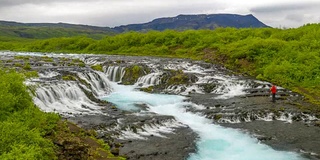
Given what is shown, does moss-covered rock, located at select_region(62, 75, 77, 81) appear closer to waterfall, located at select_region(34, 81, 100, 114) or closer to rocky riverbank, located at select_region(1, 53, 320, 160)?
rocky riverbank, located at select_region(1, 53, 320, 160)

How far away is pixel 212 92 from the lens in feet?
103

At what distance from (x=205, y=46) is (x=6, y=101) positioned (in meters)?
46.4

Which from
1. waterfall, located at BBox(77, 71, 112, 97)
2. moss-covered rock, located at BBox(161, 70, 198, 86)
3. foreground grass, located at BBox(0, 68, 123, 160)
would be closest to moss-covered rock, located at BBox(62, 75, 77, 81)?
waterfall, located at BBox(77, 71, 112, 97)

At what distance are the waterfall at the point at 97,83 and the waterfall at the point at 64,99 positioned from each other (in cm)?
368

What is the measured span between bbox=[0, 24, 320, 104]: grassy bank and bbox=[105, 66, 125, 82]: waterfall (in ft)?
46.6

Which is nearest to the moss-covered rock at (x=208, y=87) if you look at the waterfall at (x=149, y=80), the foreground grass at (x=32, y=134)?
the waterfall at (x=149, y=80)

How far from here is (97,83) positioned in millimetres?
34219

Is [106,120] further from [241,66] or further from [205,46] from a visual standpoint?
[205,46]

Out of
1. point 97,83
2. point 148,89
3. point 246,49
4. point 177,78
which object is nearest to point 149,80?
point 148,89

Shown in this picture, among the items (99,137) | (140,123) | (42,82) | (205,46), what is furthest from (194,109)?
(205,46)

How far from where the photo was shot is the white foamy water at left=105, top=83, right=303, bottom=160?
16.4 metres

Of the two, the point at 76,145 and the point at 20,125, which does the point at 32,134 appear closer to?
the point at 20,125

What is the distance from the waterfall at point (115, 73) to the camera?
39.4m

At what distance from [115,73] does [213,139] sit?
76.1 ft
